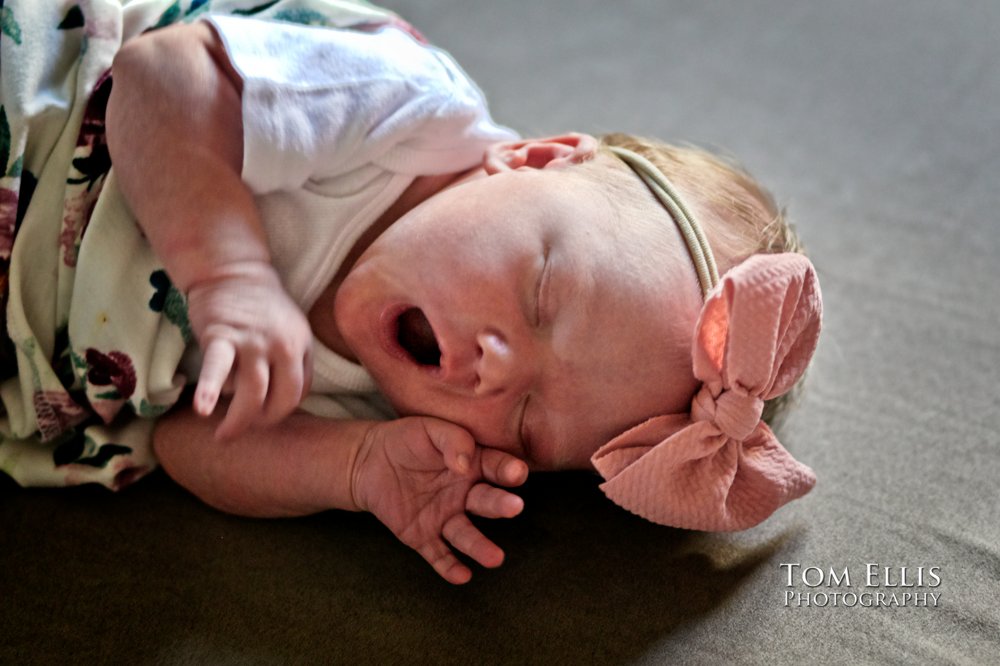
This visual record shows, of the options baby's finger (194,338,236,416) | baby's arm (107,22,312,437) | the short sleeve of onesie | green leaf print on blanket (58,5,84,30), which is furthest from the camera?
green leaf print on blanket (58,5,84,30)

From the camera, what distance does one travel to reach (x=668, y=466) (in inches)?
36.9

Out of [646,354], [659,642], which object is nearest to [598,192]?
[646,354]

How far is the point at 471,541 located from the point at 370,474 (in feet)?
0.40

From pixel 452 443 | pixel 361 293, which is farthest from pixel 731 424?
pixel 361 293

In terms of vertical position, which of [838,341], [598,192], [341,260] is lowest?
[838,341]

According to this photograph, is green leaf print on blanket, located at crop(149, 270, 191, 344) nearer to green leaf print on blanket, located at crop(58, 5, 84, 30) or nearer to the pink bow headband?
green leaf print on blanket, located at crop(58, 5, 84, 30)

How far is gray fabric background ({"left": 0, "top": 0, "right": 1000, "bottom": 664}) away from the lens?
91 cm

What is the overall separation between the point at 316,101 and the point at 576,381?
15.5 inches

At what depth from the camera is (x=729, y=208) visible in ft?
3.52

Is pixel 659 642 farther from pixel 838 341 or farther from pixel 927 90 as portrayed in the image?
pixel 927 90

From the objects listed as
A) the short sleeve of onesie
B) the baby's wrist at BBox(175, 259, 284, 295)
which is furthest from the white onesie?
the baby's wrist at BBox(175, 259, 284, 295)

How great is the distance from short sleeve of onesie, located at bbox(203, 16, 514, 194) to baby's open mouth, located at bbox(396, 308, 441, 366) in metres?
0.18

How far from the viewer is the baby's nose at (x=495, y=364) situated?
3.08 ft

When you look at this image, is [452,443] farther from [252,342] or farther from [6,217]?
[6,217]
